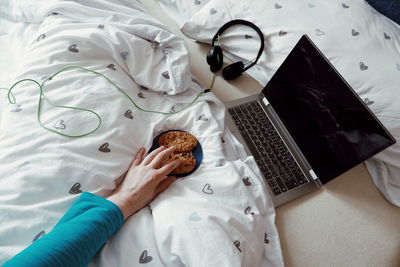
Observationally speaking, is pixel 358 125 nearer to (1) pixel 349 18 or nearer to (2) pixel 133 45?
(1) pixel 349 18

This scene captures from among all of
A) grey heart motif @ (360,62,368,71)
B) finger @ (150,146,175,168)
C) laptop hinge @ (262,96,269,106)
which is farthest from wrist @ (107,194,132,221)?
grey heart motif @ (360,62,368,71)

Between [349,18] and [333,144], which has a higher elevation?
[349,18]

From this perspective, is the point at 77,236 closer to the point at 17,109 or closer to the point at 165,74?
the point at 17,109

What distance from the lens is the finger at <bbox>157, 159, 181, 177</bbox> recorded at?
0.57 metres

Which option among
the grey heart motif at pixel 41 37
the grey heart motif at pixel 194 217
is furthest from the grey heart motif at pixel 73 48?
the grey heart motif at pixel 194 217

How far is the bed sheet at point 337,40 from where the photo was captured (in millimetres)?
670

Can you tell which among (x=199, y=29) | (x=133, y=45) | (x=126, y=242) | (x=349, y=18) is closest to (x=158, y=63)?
A: (x=133, y=45)

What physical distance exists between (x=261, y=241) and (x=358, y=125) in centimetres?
34

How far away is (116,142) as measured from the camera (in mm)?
583

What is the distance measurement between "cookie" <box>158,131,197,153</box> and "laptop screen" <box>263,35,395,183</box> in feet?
1.00

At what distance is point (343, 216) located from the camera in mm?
635

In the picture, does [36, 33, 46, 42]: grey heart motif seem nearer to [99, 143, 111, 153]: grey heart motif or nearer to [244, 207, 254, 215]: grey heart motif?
[99, 143, 111, 153]: grey heart motif

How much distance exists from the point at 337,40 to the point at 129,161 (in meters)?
0.71

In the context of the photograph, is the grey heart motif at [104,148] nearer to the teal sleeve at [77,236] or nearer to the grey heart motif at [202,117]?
the teal sleeve at [77,236]
